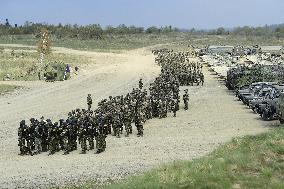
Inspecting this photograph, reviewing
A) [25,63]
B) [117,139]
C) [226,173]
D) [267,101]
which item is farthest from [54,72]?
[226,173]

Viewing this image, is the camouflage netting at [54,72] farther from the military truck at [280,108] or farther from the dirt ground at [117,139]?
the military truck at [280,108]

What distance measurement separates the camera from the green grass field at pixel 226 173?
44.3 ft

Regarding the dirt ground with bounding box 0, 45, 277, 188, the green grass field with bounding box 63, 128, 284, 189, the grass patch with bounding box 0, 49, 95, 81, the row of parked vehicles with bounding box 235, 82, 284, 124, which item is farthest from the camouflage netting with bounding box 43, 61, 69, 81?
the green grass field with bounding box 63, 128, 284, 189

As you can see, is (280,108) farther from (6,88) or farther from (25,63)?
(25,63)

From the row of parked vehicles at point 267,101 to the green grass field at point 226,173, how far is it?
910cm

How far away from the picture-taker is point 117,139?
25.1m

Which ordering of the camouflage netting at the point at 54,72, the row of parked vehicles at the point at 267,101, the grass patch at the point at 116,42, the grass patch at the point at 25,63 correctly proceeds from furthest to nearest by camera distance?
1. the grass patch at the point at 116,42
2. the grass patch at the point at 25,63
3. the camouflage netting at the point at 54,72
4. the row of parked vehicles at the point at 267,101

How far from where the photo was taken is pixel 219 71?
210 ft

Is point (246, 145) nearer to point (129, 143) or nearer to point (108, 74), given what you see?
point (129, 143)

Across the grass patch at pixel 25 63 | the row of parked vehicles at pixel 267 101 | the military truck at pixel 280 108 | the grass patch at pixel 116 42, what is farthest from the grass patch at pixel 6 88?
the grass patch at pixel 116 42

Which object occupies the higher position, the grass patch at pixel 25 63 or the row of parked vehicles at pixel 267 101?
the row of parked vehicles at pixel 267 101

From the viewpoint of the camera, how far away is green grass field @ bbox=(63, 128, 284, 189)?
44.3 feet

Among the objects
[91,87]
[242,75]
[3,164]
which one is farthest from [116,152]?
[91,87]

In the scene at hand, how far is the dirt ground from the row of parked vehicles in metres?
0.51
